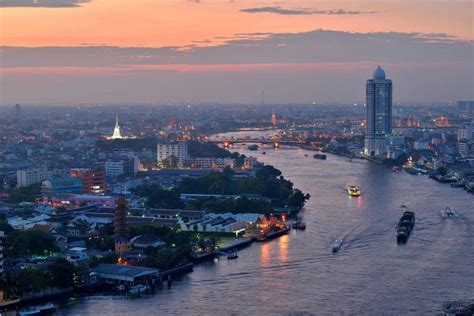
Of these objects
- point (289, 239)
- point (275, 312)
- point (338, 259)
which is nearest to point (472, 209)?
point (289, 239)

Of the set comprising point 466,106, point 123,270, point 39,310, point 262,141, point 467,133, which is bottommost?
point 39,310

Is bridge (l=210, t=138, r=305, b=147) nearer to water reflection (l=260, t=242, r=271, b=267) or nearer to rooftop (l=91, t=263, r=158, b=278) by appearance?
water reflection (l=260, t=242, r=271, b=267)

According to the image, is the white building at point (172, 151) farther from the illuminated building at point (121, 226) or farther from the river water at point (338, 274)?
the illuminated building at point (121, 226)

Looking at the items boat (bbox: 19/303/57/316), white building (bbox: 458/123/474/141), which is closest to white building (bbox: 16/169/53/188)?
boat (bbox: 19/303/57/316)

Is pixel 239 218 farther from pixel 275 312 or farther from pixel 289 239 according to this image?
pixel 275 312

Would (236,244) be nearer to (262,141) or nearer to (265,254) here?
(265,254)

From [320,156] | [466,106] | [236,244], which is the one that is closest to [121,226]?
[236,244]
